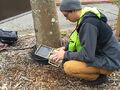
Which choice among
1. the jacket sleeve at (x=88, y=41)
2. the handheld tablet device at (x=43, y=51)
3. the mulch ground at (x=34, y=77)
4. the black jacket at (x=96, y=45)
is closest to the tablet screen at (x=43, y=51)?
the handheld tablet device at (x=43, y=51)

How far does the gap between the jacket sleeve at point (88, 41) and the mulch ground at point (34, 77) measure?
0.52m

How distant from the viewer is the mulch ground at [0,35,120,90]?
461 centimetres

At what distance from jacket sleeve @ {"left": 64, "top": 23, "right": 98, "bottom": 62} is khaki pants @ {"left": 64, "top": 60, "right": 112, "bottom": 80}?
18 centimetres

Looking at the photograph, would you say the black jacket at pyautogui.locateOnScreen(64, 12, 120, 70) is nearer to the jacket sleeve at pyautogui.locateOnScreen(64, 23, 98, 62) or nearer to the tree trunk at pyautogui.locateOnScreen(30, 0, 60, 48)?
the jacket sleeve at pyautogui.locateOnScreen(64, 23, 98, 62)

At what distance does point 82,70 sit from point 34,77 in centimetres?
69

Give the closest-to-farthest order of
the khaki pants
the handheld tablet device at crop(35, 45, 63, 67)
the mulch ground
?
the khaki pants < the mulch ground < the handheld tablet device at crop(35, 45, 63, 67)

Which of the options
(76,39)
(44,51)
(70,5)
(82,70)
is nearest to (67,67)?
(82,70)

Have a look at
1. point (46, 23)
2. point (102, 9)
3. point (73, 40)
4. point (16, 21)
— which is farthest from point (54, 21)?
point (102, 9)

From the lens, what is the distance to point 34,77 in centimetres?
478

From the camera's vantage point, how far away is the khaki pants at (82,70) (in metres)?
4.42

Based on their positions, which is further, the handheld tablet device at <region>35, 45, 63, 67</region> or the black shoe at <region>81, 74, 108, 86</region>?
the handheld tablet device at <region>35, 45, 63, 67</region>

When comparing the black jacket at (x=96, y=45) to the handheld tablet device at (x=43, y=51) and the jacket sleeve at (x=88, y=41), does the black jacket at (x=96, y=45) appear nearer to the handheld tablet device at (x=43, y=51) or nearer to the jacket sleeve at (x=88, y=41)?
the jacket sleeve at (x=88, y=41)

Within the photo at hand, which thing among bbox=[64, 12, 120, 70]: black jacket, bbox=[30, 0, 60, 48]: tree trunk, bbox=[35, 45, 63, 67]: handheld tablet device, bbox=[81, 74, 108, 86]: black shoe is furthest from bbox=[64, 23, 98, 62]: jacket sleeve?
bbox=[30, 0, 60, 48]: tree trunk

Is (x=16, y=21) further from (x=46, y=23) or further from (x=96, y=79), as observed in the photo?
(x=96, y=79)
